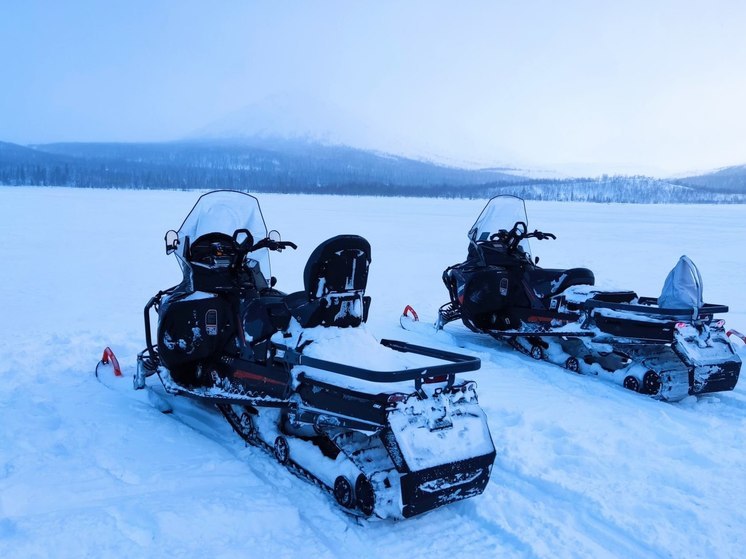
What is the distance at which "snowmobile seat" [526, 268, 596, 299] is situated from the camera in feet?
21.5

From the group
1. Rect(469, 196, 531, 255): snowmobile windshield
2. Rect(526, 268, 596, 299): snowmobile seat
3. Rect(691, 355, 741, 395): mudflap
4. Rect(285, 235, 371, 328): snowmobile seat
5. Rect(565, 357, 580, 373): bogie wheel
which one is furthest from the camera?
Rect(469, 196, 531, 255): snowmobile windshield

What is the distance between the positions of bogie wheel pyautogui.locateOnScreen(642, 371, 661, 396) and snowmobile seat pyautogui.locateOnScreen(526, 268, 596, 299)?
1430mm

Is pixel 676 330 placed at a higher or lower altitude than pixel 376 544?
higher

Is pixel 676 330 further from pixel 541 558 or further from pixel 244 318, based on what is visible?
pixel 244 318

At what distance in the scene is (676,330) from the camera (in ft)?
17.1

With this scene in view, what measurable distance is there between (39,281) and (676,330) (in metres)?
10.0

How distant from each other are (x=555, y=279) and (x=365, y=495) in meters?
4.31

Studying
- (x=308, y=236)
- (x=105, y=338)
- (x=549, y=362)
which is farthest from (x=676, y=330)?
(x=308, y=236)

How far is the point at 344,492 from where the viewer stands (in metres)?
3.25

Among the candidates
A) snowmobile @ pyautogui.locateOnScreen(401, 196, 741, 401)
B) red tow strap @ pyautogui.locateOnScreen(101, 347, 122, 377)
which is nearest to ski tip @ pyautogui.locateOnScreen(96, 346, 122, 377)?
red tow strap @ pyautogui.locateOnScreen(101, 347, 122, 377)

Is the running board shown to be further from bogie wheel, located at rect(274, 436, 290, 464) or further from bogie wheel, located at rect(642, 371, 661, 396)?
bogie wheel, located at rect(274, 436, 290, 464)

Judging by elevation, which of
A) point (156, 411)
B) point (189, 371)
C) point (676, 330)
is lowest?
point (156, 411)

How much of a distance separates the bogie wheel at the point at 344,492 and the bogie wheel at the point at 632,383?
10.9 feet

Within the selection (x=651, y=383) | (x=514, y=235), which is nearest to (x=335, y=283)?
(x=651, y=383)
